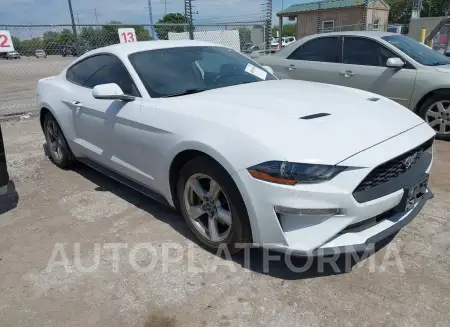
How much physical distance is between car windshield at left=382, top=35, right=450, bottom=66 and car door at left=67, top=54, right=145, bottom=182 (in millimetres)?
4325

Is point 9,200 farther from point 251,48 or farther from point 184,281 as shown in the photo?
point 251,48

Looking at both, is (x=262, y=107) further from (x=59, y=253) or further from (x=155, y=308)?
(x=59, y=253)

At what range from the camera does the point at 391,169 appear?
2439mm

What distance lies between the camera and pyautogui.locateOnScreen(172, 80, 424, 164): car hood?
228 centimetres

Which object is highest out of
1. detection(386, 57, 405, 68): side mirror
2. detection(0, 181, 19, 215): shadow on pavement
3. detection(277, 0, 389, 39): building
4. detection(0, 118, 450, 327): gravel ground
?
detection(277, 0, 389, 39): building

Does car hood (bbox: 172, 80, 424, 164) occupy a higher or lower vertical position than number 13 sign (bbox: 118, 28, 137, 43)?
lower

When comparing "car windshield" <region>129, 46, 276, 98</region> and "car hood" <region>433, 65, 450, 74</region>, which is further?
"car hood" <region>433, 65, 450, 74</region>

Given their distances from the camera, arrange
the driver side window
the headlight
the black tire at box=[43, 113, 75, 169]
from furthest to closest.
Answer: the driver side window, the black tire at box=[43, 113, 75, 169], the headlight

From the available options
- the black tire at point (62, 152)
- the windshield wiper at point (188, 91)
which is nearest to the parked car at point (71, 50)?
the black tire at point (62, 152)

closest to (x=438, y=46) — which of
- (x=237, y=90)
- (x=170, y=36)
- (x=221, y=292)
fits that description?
(x=170, y=36)

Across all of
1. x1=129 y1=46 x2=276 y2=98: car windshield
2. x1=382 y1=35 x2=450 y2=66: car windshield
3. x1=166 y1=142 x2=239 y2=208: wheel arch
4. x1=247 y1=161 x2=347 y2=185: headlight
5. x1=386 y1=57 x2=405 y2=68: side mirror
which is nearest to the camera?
x1=247 y1=161 x2=347 y2=185: headlight

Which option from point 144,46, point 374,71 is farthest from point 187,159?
point 374,71

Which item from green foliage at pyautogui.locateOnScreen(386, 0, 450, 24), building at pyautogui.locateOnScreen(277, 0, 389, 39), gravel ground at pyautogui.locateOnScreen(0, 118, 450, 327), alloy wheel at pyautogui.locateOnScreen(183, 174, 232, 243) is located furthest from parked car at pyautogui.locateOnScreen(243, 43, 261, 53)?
green foliage at pyautogui.locateOnScreen(386, 0, 450, 24)

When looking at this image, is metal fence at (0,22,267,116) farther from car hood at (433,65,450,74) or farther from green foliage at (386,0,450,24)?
green foliage at (386,0,450,24)
